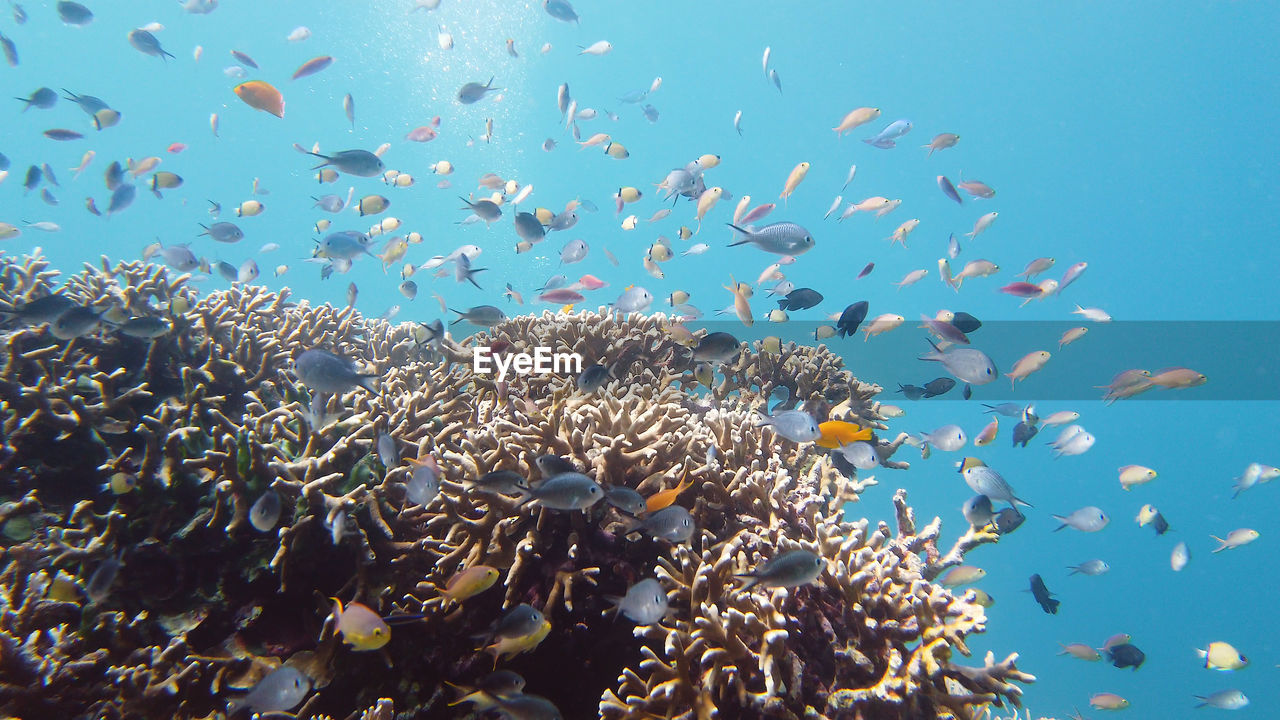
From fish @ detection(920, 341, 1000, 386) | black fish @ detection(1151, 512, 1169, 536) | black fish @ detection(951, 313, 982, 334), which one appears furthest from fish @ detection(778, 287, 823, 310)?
black fish @ detection(1151, 512, 1169, 536)

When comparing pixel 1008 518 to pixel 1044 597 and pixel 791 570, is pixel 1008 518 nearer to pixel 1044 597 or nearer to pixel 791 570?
pixel 1044 597

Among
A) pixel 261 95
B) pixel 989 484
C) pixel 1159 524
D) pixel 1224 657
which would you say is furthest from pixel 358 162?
pixel 1224 657

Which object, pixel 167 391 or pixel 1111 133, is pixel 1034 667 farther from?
pixel 1111 133

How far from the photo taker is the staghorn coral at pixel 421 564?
2561 mm

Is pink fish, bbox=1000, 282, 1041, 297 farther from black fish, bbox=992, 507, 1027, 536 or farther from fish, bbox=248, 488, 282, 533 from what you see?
fish, bbox=248, 488, 282, 533

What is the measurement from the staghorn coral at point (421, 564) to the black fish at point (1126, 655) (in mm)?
4032

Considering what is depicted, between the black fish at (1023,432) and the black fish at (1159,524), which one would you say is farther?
the black fish at (1159,524)

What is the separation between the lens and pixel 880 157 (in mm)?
99062

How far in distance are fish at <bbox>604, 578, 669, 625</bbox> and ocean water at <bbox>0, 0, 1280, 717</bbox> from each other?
58.7m

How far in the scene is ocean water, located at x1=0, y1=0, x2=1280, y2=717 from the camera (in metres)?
70.5

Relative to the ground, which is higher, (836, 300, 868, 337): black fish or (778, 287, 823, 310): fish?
(778, 287, 823, 310): fish

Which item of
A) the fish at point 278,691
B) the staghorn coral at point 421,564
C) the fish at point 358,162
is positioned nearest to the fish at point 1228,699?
the staghorn coral at point 421,564

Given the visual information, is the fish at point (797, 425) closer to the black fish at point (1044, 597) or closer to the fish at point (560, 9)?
the black fish at point (1044, 597)

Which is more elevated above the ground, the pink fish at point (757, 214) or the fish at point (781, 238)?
the pink fish at point (757, 214)
